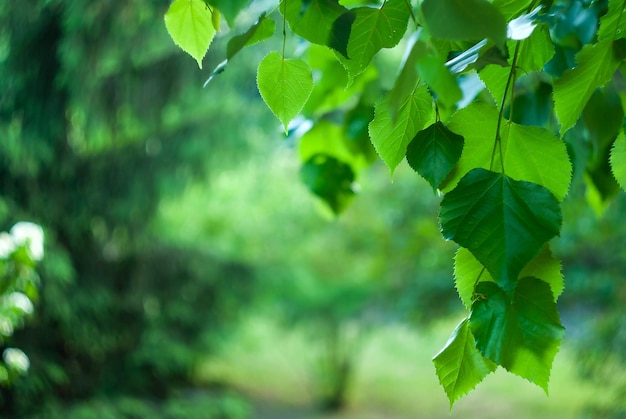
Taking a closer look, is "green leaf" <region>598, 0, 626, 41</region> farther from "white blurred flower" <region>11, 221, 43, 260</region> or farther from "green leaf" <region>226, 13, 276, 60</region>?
"white blurred flower" <region>11, 221, 43, 260</region>

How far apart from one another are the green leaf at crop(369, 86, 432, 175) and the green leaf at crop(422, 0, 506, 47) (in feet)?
0.35

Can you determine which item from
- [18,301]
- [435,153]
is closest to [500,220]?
[435,153]

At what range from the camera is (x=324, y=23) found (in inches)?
12.1

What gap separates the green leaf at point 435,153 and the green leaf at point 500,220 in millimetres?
18

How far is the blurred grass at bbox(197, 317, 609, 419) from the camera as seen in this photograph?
4859mm

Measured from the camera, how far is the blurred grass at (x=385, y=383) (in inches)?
191

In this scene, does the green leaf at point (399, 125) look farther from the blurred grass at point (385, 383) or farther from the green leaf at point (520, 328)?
the blurred grass at point (385, 383)

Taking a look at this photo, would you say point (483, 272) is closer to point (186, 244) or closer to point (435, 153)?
point (435, 153)

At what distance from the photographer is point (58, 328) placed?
122 inches

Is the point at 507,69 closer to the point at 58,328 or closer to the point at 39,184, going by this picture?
the point at 39,184

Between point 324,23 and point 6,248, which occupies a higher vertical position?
point 6,248

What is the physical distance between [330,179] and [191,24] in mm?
327

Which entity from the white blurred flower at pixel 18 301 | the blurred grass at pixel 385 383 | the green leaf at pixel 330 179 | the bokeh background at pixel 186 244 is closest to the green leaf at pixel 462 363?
the green leaf at pixel 330 179

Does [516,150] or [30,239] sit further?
[30,239]
